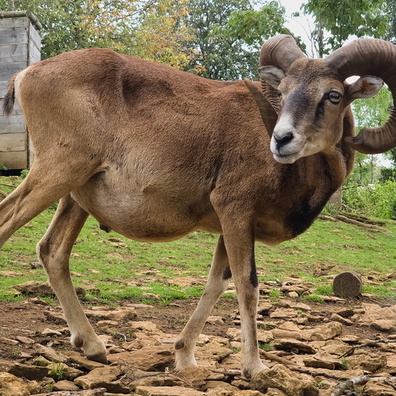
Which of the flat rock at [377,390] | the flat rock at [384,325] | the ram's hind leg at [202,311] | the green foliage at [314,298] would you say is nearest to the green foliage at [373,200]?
the green foliage at [314,298]

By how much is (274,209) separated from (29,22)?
430 inches

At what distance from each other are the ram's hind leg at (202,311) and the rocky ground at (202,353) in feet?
0.52

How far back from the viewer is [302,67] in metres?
4.97

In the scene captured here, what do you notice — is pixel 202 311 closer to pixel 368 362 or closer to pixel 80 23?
pixel 368 362

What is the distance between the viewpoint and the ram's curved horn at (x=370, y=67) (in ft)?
16.3

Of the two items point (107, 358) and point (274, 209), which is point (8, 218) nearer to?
point (107, 358)

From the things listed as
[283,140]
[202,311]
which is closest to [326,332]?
[202,311]

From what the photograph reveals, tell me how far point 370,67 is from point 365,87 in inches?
7.9

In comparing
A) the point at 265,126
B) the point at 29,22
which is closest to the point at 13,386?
the point at 265,126

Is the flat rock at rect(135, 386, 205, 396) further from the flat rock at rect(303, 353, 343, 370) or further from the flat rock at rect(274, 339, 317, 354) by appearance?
the flat rock at rect(274, 339, 317, 354)

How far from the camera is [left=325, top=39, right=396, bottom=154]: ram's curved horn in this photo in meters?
4.96

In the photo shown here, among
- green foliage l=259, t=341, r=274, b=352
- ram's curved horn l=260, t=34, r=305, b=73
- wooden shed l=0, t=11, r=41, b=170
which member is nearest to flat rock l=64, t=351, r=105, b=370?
green foliage l=259, t=341, r=274, b=352

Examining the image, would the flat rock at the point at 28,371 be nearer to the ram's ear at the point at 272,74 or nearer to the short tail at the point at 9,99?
the short tail at the point at 9,99

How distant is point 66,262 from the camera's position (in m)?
5.70
